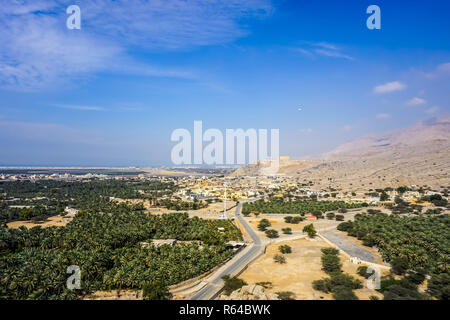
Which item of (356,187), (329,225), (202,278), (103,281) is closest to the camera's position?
(103,281)

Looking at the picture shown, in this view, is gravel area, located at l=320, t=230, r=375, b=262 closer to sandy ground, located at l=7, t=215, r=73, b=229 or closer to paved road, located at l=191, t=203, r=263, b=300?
paved road, located at l=191, t=203, r=263, b=300

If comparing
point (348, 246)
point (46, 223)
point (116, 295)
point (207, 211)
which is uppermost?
point (116, 295)

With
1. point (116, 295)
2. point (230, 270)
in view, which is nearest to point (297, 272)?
point (230, 270)

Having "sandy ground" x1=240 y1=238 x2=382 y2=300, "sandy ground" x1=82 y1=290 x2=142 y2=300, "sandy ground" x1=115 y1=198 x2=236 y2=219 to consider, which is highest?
"sandy ground" x1=82 y1=290 x2=142 y2=300

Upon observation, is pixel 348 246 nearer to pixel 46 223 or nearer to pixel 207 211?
pixel 207 211

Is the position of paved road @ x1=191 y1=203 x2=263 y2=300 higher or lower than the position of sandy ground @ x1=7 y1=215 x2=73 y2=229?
higher

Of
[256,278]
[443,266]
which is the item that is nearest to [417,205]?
[443,266]

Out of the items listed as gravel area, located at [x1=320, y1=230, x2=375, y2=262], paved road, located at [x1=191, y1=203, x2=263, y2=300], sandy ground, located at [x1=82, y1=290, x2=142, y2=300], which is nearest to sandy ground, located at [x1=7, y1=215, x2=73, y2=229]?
sandy ground, located at [x1=82, y1=290, x2=142, y2=300]

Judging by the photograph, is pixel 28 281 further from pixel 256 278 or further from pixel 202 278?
pixel 256 278
